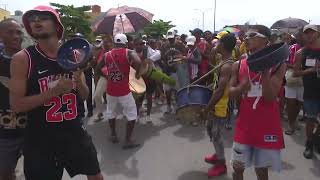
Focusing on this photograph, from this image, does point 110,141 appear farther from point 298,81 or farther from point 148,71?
point 298,81

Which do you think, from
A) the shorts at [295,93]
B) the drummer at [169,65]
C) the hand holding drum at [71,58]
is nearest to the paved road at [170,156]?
the shorts at [295,93]

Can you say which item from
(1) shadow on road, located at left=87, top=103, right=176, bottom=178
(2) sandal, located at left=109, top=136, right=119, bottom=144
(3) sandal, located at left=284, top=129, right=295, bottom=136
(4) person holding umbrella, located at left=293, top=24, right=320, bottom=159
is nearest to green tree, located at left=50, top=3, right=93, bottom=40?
(1) shadow on road, located at left=87, top=103, right=176, bottom=178

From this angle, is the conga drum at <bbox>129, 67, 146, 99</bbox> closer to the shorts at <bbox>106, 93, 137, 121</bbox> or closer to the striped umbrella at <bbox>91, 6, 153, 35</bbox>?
the shorts at <bbox>106, 93, 137, 121</bbox>

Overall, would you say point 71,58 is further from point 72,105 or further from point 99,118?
point 99,118

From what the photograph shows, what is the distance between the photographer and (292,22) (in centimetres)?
1421

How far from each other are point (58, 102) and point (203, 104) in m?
2.19

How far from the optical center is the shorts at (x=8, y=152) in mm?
3516

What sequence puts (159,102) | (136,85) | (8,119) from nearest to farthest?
(8,119)
(136,85)
(159,102)

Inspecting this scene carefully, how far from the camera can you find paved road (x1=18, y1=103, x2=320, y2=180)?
530cm

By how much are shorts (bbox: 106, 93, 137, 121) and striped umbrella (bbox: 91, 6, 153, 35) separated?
2.97m

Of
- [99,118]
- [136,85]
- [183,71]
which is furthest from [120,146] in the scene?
[183,71]

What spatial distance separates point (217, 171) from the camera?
5.18m

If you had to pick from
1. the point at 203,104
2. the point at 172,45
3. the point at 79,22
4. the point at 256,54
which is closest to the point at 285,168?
the point at 203,104

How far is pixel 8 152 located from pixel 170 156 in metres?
3.03
